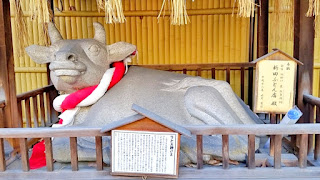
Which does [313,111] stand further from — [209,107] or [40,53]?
[40,53]

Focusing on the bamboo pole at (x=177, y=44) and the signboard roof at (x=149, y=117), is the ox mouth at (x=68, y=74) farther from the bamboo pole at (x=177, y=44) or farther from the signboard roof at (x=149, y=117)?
the bamboo pole at (x=177, y=44)

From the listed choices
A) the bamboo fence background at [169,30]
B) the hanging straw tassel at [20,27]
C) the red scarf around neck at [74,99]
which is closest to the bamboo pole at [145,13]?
the bamboo fence background at [169,30]

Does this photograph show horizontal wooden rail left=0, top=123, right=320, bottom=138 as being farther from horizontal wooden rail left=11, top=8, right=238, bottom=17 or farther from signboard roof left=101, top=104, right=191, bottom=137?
horizontal wooden rail left=11, top=8, right=238, bottom=17

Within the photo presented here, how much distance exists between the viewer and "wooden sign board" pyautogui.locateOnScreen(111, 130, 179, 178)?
5.24ft

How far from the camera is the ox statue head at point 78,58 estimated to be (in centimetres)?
214

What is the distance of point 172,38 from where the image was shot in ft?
14.0

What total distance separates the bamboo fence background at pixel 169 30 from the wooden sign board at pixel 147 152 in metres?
2.83

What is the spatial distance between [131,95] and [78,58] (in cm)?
48

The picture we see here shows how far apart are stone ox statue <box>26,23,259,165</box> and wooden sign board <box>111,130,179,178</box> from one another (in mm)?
Result: 283

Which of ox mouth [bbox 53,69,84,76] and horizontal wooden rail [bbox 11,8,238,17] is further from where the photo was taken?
horizontal wooden rail [bbox 11,8,238,17]

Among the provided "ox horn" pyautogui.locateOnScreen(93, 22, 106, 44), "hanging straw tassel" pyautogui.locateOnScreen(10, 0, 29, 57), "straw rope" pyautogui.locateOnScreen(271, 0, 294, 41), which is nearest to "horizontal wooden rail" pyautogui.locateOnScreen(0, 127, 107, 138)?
"hanging straw tassel" pyautogui.locateOnScreen(10, 0, 29, 57)

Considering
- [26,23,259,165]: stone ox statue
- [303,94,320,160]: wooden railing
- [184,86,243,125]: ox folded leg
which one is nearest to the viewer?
[303,94,320,160]: wooden railing

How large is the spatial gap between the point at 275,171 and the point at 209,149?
0.42m

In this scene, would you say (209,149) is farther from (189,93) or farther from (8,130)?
(8,130)
